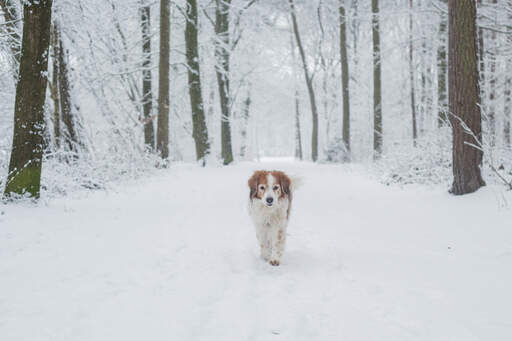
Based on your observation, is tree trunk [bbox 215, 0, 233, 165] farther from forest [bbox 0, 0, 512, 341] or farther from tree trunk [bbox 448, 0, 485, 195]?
tree trunk [bbox 448, 0, 485, 195]

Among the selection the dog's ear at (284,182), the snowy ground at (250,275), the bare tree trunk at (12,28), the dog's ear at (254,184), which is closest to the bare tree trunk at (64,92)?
the bare tree trunk at (12,28)

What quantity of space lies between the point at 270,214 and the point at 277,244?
0.37m

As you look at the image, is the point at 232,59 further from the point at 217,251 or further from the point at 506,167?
the point at 217,251

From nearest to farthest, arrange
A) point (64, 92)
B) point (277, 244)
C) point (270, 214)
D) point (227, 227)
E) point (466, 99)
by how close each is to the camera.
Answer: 1. point (277, 244)
2. point (270, 214)
3. point (227, 227)
4. point (466, 99)
5. point (64, 92)

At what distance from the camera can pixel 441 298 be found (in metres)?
2.78

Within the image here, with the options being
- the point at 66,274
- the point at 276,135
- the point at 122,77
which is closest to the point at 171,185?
the point at 66,274

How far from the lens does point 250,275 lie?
3.49m

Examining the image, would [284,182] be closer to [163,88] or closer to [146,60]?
[163,88]

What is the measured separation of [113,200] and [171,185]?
2.62 m

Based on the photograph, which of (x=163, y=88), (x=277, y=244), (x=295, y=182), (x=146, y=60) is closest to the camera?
(x=277, y=244)

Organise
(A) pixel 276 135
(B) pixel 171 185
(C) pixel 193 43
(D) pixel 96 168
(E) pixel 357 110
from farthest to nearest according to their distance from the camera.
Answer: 1. (A) pixel 276 135
2. (E) pixel 357 110
3. (C) pixel 193 43
4. (B) pixel 171 185
5. (D) pixel 96 168

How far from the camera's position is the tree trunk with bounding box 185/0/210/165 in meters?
14.5

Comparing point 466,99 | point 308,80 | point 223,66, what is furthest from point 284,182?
point 308,80

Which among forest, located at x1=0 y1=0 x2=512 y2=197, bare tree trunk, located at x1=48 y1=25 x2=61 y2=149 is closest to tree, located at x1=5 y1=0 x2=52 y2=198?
forest, located at x1=0 y1=0 x2=512 y2=197
